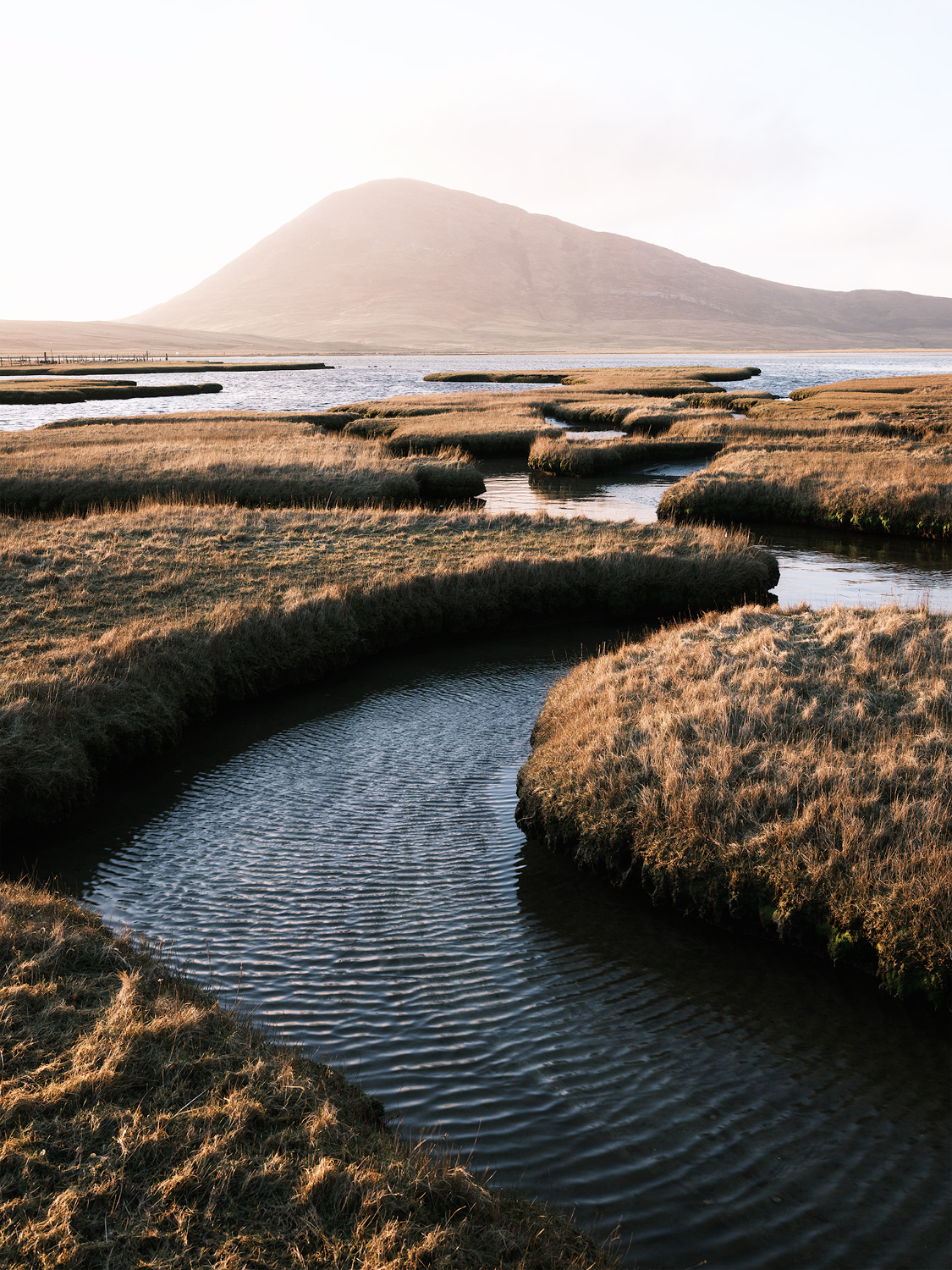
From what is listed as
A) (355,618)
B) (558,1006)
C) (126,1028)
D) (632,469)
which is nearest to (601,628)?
(355,618)

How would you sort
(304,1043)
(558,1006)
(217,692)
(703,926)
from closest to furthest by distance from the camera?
(304,1043) → (558,1006) → (703,926) → (217,692)

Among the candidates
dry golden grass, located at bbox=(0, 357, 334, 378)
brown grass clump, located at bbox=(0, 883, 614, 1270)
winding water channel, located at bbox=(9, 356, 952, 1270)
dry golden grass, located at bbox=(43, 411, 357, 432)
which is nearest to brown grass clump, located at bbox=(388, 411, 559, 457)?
dry golden grass, located at bbox=(43, 411, 357, 432)

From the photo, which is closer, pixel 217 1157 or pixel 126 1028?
pixel 217 1157

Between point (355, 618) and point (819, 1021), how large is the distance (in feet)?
43.7

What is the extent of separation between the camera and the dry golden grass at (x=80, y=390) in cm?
8406

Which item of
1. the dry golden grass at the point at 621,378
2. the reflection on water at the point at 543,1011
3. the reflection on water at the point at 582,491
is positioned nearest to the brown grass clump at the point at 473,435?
the reflection on water at the point at 582,491

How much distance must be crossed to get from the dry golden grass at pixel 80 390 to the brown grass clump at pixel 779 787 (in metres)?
85.4

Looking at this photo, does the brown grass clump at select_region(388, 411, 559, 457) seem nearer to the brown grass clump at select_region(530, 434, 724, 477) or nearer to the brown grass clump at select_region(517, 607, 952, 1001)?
the brown grass clump at select_region(530, 434, 724, 477)

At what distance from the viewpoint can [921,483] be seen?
32.8 metres

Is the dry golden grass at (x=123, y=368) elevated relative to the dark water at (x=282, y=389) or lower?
elevated

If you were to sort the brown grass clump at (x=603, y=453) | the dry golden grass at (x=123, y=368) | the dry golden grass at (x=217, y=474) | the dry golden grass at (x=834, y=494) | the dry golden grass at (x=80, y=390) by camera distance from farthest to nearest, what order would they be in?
the dry golden grass at (x=123, y=368) → the dry golden grass at (x=80, y=390) → the brown grass clump at (x=603, y=453) → the dry golden grass at (x=217, y=474) → the dry golden grass at (x=834, y=494)

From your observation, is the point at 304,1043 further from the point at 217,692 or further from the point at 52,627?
the point at 52,627

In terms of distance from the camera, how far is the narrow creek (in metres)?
6.10

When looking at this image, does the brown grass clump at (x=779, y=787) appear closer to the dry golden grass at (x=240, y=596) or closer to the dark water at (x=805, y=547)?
the dry golden grass at (x=240, y=596)
